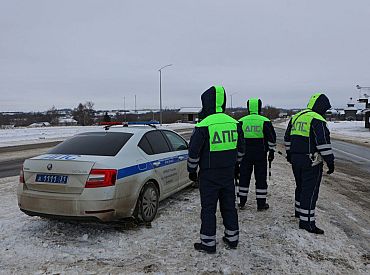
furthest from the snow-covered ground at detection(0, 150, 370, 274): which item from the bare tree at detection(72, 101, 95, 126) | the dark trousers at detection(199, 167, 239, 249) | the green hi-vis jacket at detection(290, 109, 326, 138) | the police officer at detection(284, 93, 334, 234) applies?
the bare tree at detection(72, 101, 95, 126)

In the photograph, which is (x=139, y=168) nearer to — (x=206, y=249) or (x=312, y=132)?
(x=206, y=249)

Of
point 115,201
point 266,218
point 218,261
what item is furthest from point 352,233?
point 115,201

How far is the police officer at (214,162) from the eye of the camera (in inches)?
165

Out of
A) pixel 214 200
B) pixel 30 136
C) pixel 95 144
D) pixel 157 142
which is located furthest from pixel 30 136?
Answer: pixel 214 200

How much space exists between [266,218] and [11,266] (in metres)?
3.70

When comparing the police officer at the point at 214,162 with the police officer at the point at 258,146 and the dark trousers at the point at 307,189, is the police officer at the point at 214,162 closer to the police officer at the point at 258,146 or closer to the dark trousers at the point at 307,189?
the dark trousers at the point at 307,189

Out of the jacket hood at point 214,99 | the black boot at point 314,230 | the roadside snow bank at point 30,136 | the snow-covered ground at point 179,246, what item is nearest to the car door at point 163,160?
the snow-covered ground at point 179,246

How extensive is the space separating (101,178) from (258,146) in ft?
9.26

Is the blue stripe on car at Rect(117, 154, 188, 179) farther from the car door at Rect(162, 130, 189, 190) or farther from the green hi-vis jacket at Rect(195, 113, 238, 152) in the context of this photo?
the green hi-vis jacket at Rect(195, 113, 238, 152)

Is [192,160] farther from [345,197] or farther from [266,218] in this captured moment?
[345,197]

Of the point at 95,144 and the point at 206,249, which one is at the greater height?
the point at 95,144

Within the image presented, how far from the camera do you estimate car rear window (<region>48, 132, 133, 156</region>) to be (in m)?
4.82

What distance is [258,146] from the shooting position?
229 inches

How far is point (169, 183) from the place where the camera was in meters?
5.89
